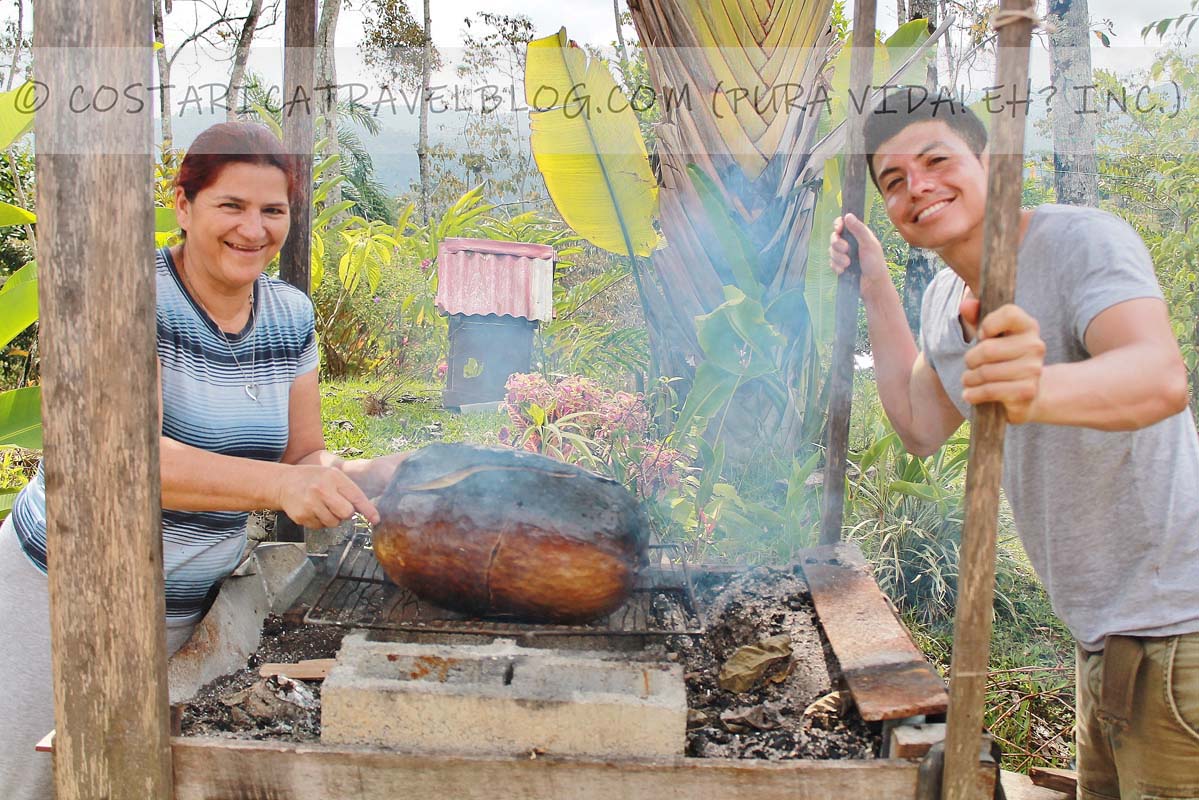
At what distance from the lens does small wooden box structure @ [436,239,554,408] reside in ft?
21.2

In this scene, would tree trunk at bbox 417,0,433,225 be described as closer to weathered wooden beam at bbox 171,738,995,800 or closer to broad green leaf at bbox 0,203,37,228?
broad green leaf at bbox 0,203,37,228

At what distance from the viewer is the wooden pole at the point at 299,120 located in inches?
119

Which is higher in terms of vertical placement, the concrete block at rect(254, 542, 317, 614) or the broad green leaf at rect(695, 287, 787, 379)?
the broad green leaf at rect(695, 287, 787, 379)

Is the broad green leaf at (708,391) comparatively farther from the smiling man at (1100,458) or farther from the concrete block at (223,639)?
the concrete block at (223,639)

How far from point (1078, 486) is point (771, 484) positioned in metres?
3.00

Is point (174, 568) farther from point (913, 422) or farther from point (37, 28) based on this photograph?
point (913, 422)

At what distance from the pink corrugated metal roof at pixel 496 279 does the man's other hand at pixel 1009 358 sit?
520 centimetres

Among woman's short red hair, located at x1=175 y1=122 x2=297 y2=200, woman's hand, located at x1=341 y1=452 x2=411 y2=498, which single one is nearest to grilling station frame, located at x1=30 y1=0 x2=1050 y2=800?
woman's short red hair, located at x1=175 y1=122 x2=297 y2=200

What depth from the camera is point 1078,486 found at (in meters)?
1.87

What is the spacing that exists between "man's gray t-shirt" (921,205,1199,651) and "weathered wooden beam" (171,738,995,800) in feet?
1.89

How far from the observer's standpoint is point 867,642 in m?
2.22

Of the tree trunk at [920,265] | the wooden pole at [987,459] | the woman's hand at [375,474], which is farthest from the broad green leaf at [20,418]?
the tree trunk at [920,265]

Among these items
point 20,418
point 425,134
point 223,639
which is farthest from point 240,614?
point 425,134

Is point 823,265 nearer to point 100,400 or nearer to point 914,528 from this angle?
point 914,528
